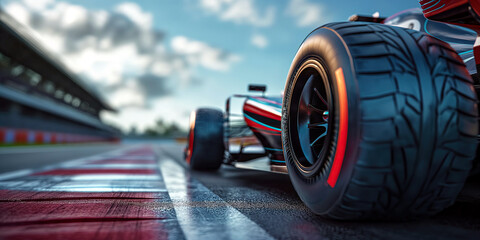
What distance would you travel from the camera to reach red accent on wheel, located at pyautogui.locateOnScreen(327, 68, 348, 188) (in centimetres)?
146

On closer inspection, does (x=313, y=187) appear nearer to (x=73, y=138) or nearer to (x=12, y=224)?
(x=12, y=224)

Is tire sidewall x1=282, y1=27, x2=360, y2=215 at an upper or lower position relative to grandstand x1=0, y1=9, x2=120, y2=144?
lower

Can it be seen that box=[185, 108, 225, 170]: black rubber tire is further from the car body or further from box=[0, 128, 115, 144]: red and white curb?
box=[0, 128, 115, 144]: red and white curb

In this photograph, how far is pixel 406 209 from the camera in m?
1.49

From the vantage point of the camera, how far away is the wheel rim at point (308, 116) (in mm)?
2035

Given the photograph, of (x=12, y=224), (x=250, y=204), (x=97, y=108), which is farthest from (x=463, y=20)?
(x=97, y=108)

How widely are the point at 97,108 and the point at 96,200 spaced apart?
264ft

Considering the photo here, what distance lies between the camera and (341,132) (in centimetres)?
148

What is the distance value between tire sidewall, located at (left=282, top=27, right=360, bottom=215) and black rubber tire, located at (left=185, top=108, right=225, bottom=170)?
111 inches

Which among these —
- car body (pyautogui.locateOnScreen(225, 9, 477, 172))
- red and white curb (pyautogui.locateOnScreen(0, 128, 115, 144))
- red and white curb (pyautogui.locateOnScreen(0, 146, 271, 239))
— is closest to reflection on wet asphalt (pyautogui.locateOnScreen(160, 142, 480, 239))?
red and white curb (pyautogui.locateOnScreen(0, 146, 271, 239))

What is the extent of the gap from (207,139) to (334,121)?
135 inches

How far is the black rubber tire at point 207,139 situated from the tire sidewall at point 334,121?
111 inches

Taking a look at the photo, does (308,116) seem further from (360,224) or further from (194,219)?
(194,219)

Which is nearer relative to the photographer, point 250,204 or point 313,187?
point 313,187
